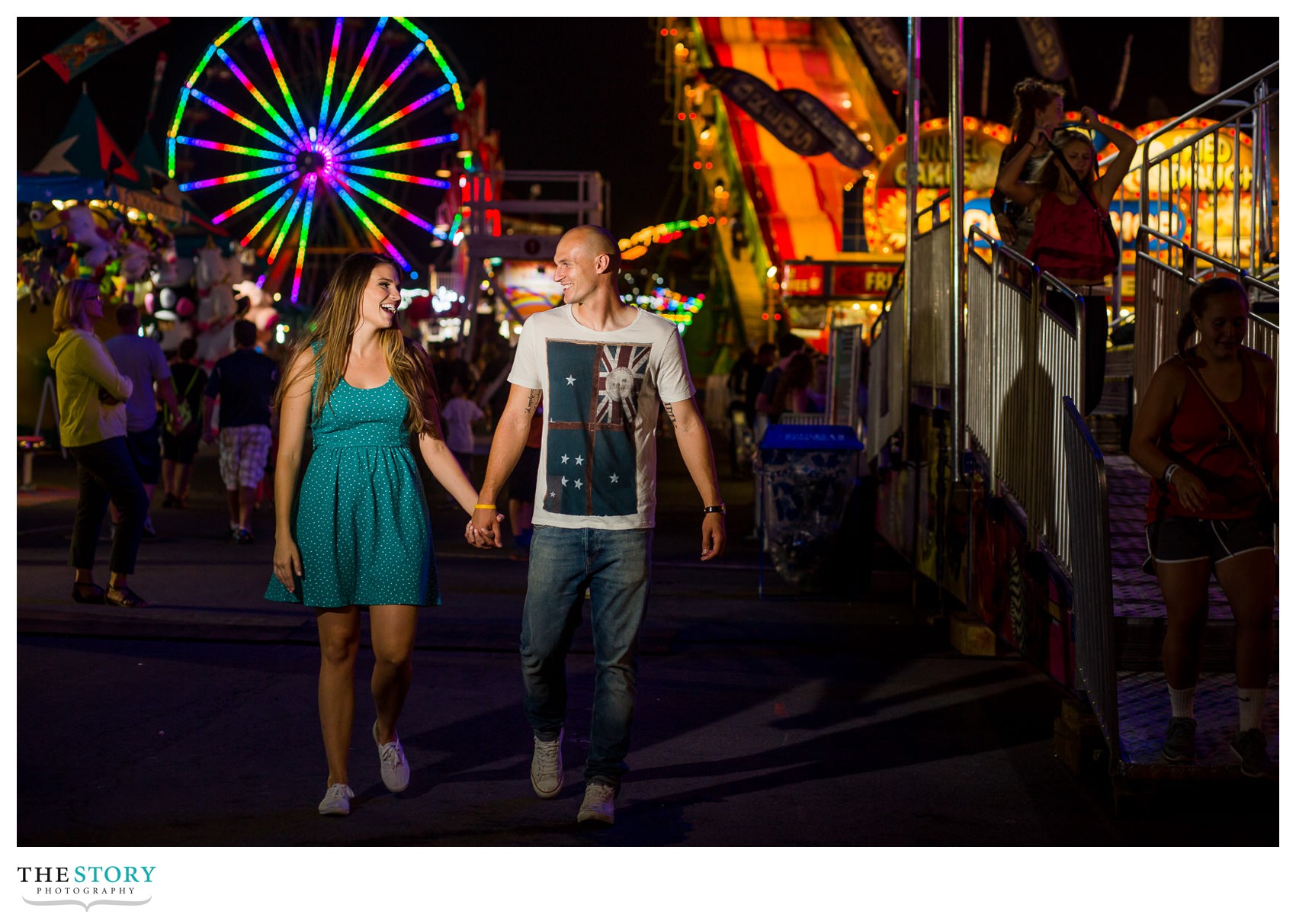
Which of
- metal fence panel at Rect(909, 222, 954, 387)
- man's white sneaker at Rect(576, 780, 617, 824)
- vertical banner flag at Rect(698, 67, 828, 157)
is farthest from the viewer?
vertical banner flag at Rect(698, 67, 828, 157)

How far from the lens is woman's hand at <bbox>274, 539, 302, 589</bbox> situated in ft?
16.2

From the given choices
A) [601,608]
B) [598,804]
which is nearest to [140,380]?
[601,608]

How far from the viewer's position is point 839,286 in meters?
28.8

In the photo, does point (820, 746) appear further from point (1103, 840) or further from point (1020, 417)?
point (1020, 417)

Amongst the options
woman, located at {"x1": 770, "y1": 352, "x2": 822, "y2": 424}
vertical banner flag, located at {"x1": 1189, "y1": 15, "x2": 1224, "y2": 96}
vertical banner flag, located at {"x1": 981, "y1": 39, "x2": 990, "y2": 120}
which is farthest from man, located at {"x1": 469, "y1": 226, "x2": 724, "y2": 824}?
vertical banner flag, located at {"x1": 981, "y1": 39, "x2": 990, "y2": 120}

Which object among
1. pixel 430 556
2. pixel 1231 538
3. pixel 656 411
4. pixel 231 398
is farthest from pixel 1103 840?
pixel 231 398

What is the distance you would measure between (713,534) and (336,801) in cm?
151

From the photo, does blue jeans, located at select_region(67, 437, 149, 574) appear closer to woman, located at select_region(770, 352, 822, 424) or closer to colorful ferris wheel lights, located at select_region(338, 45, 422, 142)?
woman, located at select_region(770, 352, 822, 424)

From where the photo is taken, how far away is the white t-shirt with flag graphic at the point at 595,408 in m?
4.93

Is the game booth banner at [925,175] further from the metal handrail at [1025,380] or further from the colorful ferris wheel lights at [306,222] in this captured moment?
the metal handrail at [1025,380]

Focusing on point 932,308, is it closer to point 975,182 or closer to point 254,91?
point 975,182

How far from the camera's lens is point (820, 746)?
6043 mm

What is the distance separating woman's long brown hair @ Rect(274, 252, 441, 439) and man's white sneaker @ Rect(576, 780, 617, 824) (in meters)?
1.30

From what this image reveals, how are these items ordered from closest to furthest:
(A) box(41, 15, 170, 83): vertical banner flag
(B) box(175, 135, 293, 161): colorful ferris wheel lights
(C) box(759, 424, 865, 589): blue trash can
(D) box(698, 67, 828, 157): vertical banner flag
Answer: (C) box(759, 424, 865, 589): blue trash can < (A) box(41, 15, 170, 83): vertical banner flag < (D) box(698, 67, 828, 157): vertical banner flag < (B) box(175, 135, 293, 161): colorful ferris wheel lights
